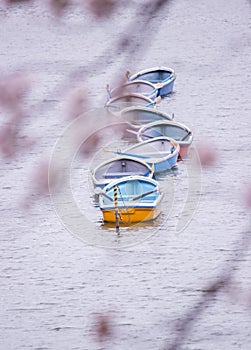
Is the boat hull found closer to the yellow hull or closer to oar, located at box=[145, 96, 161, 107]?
the yellow hull

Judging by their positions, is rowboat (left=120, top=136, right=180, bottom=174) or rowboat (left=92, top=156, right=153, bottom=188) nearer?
rowboat (left=92, top=156, right=153, bottom=188)

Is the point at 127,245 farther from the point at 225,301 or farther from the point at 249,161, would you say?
the point at 249,161

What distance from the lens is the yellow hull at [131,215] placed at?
15789 mm

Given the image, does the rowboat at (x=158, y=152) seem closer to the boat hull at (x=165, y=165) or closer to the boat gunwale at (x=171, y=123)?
the boat hull at (x=165, y=165)

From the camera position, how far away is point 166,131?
67.5 feet

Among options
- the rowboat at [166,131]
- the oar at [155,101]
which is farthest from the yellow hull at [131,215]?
the oar at [155,101]

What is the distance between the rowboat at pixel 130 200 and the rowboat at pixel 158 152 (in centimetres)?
231

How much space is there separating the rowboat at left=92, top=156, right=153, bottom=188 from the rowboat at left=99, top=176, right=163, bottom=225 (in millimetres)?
1482

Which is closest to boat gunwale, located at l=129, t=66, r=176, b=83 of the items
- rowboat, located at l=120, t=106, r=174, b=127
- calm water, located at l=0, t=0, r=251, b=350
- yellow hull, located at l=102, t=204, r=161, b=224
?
calm water, located at l=0, t=0, r=251, b=350

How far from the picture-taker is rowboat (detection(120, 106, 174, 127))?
2156cm

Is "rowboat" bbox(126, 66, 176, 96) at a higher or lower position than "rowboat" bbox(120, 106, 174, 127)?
higher

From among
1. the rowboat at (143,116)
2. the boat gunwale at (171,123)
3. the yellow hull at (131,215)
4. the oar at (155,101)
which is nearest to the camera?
the yellow hull at (131,215)

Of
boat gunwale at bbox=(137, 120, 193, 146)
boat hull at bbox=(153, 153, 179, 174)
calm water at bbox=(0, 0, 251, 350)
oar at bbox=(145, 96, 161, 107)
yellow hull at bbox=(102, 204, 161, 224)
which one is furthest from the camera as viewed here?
oar at bbox=(145, 96, 161, 107)

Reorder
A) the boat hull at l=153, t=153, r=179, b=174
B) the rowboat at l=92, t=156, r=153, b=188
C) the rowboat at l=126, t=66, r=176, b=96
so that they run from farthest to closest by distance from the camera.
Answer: the rowboat at l=126, t=66, r=176, b=96 → the boat hull at l=153, t=153, r=179, b=174 → the rowboat at l=92, t=156, r=153, b=188
